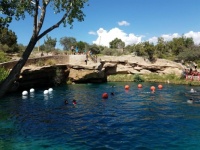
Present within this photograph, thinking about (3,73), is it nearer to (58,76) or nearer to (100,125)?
(58,76)

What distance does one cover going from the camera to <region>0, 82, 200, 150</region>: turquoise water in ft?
50.5

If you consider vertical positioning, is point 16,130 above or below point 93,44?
below

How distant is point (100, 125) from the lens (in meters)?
19.8

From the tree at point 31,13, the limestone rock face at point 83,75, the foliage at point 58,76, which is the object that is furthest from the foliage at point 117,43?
the tree at point 31,13

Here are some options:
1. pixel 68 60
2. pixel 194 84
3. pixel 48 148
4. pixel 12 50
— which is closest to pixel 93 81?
pixel 68 60

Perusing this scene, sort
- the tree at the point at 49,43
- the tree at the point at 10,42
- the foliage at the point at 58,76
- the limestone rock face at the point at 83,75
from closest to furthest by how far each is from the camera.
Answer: the foliage at the point at 58,76 < the limestone rock face at the point at 83,75 < the tree at the point at 10,42 < the tree at the point at 49,43

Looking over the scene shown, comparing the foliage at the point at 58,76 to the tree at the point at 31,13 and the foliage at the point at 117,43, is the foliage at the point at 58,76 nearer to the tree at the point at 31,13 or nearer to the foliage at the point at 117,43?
the tree at the point at 31,13

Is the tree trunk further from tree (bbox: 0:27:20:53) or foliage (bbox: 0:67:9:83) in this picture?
tree (bbox: 0:27:20:53)

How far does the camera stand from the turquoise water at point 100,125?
15.4 m

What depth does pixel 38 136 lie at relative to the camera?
55.7 ft

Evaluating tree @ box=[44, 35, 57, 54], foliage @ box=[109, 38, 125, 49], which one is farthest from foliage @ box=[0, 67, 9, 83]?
foliage @ box=[109, 38, 125, 49]

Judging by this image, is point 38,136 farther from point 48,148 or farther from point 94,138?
point 94,138

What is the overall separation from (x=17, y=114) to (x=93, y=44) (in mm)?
101081

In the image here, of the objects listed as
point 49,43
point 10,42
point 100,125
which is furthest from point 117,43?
point 100,125
